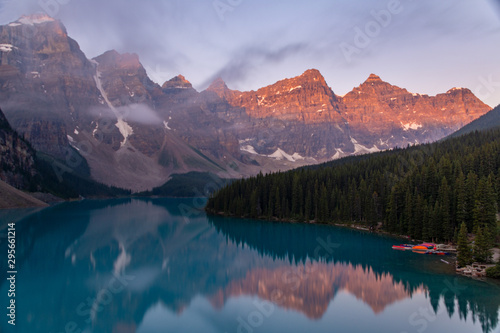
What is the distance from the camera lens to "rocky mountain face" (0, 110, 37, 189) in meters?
137

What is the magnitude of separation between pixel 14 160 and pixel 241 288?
461 feet

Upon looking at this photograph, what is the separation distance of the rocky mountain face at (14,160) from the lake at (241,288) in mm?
83843

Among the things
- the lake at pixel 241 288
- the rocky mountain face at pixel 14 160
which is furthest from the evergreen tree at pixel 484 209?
the rocky mountain face at pixel 14 160

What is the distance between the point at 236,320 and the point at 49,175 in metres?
169

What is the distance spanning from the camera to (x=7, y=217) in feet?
298

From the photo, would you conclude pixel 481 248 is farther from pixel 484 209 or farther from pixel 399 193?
pixel 399 193

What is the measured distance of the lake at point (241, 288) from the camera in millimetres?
29219

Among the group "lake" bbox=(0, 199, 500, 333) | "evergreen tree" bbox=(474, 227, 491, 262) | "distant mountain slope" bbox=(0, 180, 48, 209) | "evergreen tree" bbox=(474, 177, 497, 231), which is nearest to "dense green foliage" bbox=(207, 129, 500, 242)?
"evergreen tree" bbox=(474, 177, 497, 231)

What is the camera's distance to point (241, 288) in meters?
39.3

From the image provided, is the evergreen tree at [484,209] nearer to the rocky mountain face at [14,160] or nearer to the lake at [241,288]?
the lake at [241,288]

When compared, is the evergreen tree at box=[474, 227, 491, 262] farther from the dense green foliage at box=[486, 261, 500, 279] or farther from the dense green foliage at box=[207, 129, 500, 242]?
the dense green foliage at box=[207, 129, 500, 242]

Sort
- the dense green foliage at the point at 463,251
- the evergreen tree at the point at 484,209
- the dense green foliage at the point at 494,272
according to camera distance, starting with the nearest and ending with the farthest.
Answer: the dense green foliage at the point at 494,272, the dense green foliage at the point at 463,251, the evergreen tree at the point at 484,209

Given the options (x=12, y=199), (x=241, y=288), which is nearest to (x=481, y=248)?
(x=241, y=288)

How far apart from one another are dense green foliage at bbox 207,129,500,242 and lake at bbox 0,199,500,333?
895 centimetres
